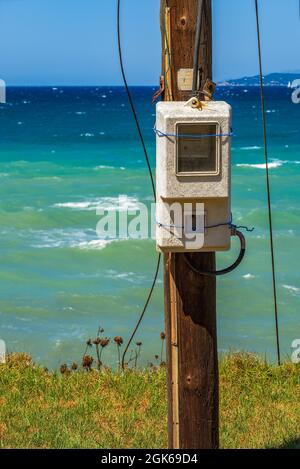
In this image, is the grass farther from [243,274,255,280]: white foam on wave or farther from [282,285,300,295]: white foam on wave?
[243,274,255,280]: white foam on wave

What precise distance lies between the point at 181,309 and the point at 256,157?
1165 inches

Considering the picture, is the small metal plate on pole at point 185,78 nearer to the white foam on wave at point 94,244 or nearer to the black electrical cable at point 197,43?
the black electrical cable at point 197,43

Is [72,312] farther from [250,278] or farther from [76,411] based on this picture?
[76,411]

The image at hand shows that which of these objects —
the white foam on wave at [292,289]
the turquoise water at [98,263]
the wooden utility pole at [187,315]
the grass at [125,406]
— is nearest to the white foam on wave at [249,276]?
the turquoise water at [98,263]

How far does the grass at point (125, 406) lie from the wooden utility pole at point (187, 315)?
2.91 feet

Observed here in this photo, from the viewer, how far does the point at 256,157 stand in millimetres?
33750

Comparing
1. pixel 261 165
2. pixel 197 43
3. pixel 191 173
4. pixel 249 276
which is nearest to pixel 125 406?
pixel 191 173

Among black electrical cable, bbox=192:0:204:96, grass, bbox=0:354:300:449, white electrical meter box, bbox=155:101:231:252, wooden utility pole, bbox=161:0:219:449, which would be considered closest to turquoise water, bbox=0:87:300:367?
grass, bbox=0:354:300:449

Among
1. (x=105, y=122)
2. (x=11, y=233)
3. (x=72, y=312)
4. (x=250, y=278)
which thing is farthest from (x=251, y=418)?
(x=105, y=122)

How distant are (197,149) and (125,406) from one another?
8.54 ft

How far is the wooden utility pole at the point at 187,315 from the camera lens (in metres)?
4.48

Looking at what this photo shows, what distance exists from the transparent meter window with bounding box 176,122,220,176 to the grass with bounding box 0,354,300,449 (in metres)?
1.98

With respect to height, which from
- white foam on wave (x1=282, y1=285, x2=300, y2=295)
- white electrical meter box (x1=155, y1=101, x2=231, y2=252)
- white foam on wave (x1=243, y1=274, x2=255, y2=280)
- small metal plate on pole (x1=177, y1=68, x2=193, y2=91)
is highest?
small metal plate on pole (x1=177, y1=68, x2=193, y2=91)

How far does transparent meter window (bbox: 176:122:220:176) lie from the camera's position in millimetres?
4207
